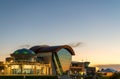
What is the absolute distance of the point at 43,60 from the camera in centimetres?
15575

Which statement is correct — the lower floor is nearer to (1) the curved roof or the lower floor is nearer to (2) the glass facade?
(1) the curved roof

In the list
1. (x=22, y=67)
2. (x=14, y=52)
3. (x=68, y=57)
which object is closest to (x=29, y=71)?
(x=22, y=67)

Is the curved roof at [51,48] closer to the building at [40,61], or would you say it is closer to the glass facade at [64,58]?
the building at [40,61]

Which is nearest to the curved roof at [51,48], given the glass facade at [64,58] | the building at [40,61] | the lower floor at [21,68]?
the building at [40,61]

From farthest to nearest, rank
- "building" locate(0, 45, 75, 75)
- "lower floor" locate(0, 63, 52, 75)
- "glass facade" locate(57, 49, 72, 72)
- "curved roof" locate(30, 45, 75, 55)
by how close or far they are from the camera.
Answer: "glass facade" locate(57, 49, 72, 72) → "curved roof" locate(30, 45, 75, 55) → "building" locate(0, 45, 75, 75) → "lower floor" locate(0, 63, 52, 75)

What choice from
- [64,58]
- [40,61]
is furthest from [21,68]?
[64,58]

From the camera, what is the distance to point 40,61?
151 metres

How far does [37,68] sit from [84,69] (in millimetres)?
49730

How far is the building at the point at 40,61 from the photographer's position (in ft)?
440

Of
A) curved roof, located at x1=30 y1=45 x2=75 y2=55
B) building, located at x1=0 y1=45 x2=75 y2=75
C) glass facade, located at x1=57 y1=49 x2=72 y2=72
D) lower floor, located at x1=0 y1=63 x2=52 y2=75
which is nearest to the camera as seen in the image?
lower floor, located at x1=0 y1=63 x2=52 y2=75

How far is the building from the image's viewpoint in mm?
134000

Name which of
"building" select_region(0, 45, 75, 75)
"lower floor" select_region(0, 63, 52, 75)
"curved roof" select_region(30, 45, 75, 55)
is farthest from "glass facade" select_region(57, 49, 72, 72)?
"lower floor" select_region(0, 63, 52, 75)

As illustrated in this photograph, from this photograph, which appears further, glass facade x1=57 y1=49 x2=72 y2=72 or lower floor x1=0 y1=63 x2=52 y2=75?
glass facade x1=57 y1=49 x2=72 y2=72

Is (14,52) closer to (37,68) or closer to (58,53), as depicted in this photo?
(37,68)
